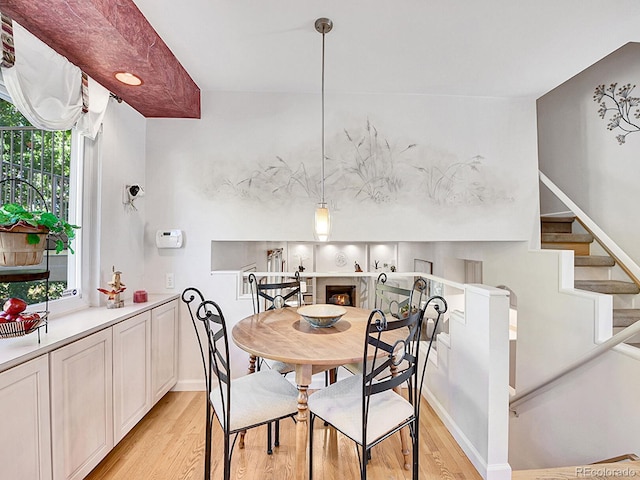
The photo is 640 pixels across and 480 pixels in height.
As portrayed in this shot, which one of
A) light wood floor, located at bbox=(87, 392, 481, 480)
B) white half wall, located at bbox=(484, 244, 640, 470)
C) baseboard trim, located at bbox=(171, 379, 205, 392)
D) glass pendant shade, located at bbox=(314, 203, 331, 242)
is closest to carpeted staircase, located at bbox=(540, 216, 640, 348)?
white half wall, located at bbox=(484, 244, 640, 470)

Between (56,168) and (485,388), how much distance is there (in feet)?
9.49

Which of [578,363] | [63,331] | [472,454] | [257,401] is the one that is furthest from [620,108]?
[63,331]

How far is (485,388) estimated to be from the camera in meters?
1.87

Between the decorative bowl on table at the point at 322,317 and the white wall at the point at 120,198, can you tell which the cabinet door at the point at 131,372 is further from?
the decorative bowl on table at the point at 322,317

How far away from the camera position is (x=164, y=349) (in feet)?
8.68

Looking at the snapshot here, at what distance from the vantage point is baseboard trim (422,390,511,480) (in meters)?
1.83

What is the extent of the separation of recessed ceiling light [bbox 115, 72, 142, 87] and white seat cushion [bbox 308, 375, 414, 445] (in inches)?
91.2

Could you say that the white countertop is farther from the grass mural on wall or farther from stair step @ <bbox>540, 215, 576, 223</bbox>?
stair step @ <bbox>540, 215, 576, 223</bbox>

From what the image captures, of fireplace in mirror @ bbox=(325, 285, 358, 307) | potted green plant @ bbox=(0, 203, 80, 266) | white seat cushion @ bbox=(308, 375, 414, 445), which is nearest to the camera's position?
potted green plant @ bbox=(0, 203, 80, 266)

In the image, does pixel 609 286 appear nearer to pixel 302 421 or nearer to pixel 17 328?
pixel 302 421

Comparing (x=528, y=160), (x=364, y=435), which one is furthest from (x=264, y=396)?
(x=528, y=160)

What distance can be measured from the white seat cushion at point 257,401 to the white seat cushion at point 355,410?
13 cm

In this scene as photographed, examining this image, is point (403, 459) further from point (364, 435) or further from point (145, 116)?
point (145, 116)

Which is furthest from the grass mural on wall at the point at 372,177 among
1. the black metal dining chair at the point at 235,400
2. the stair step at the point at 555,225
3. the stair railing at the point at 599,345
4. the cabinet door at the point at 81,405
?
the cabinet door at the point at 81,405
